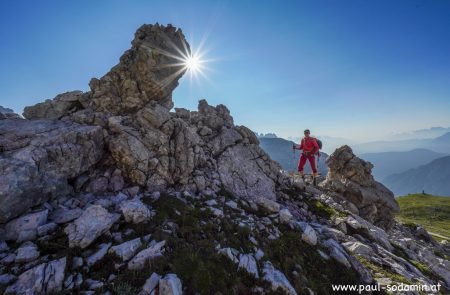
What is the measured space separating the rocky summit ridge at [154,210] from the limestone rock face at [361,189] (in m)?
9.90

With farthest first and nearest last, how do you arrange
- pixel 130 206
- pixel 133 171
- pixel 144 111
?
pixel 144 111 → pixel 133 171 → pixel 130 206

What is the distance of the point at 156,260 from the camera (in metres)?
8.70

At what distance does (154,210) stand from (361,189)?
33.1 metres

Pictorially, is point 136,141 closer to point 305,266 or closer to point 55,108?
point 55,108

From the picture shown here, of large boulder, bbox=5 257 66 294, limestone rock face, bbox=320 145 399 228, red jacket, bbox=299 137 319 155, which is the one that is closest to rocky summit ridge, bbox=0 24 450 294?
large boulder, bbox=5 257 66 294

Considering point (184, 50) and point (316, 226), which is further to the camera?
point (184, 50)

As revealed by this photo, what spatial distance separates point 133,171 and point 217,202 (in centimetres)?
673

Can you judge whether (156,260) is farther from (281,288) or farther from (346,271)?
(346,271)

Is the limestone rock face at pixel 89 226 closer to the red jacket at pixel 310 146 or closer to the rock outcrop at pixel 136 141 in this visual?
the rock outcrop at pixel 136 141

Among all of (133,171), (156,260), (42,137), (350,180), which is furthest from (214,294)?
(350,180)

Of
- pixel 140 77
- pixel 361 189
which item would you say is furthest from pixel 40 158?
pixel 361 189

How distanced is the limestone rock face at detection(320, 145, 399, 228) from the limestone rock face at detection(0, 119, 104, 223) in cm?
3242

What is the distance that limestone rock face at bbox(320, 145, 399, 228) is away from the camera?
32.0 metres

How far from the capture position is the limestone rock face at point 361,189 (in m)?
32.0
